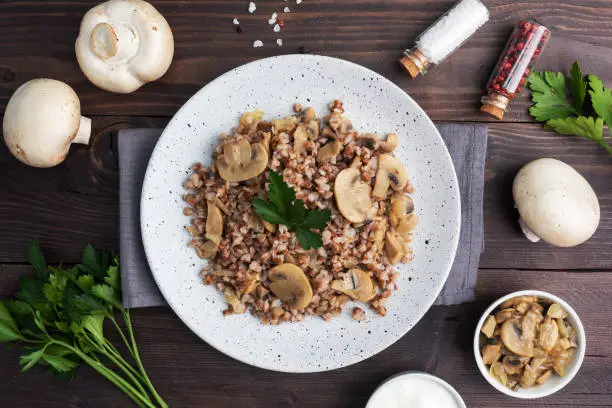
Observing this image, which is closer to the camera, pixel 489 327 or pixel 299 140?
pixel 299 140

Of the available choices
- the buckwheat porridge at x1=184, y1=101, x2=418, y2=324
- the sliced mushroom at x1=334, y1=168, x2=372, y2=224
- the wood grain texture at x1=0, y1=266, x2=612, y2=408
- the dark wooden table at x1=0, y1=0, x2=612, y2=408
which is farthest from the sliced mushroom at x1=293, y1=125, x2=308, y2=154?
the wood grain texture at x1=0, y1=266, x2=612, y2=408

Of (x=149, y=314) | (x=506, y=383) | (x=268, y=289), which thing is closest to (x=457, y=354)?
(x=506, y=383)

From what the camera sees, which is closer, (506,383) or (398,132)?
(398,132)

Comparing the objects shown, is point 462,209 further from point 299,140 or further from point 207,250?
point 207,250

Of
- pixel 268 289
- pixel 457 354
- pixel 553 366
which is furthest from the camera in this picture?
pixel 457 354

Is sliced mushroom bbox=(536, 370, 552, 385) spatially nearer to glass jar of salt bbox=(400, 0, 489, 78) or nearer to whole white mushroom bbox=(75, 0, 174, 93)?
glass jar of salt bbox=(400, 0, 489, 78)

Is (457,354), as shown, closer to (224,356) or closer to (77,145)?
(224,356)

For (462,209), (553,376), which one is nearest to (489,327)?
(553,376)
